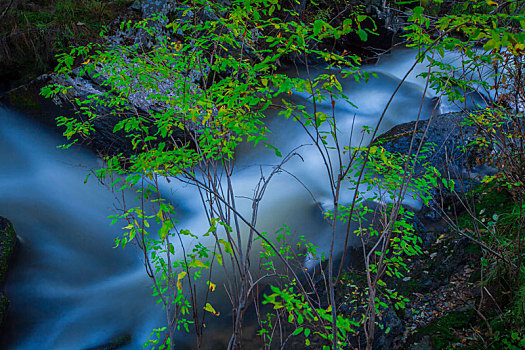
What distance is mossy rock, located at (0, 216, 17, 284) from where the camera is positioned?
13.7 ft

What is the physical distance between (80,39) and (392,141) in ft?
19.3

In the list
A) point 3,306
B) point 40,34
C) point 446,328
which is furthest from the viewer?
point 40,34

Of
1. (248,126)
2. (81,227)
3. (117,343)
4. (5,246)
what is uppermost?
(81,227)

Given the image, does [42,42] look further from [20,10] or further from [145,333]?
[145,333]

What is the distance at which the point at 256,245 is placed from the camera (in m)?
5.00

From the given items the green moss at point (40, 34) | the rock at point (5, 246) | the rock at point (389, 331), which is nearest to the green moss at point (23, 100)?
the green moss at point (40, 34)

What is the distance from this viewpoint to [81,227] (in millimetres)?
5062

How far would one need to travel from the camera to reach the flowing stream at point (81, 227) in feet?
13.3

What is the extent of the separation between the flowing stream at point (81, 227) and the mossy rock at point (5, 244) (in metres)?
0.15

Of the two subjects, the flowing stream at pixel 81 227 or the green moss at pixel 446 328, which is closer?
the green moss at pixel 446 328

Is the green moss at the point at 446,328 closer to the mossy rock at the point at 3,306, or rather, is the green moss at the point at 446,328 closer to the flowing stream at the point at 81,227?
the flowing stream at the point at 81,227

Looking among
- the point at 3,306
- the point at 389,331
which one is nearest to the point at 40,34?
the point at 3,306

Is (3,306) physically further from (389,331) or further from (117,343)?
(389,331)

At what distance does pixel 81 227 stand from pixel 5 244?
0.97 metres
